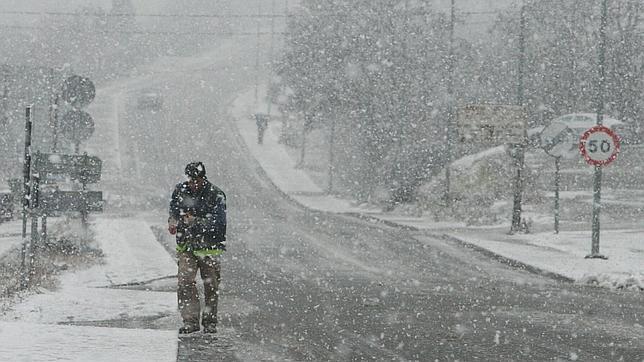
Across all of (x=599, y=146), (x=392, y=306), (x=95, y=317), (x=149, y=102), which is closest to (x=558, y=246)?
(x=599, y=146)

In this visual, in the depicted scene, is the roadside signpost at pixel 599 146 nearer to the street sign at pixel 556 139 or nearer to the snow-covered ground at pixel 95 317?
the street sign at pixel 556 139

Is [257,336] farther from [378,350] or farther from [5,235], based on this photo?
[5,235]

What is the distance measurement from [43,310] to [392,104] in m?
33.2

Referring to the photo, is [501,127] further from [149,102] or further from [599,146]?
[149,102]

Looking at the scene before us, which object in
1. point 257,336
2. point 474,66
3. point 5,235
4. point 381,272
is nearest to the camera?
point 257,336

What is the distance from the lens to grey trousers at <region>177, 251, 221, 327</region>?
962cm

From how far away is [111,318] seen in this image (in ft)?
34.6

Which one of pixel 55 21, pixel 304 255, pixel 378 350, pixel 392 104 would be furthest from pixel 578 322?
pixel 55 21

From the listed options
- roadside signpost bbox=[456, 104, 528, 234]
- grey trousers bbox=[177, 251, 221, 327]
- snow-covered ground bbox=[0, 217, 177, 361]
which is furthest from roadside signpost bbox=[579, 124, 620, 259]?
grey trousers bbox=[177, 251, 221, 327]

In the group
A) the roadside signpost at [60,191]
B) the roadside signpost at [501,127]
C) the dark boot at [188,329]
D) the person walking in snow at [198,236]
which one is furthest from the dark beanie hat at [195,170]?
the roadside signpost at [501,127]

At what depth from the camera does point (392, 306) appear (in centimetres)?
1205

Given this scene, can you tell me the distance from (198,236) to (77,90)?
32.3ft

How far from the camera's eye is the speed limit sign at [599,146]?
1838cm

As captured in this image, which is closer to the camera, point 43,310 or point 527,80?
point 43,310
